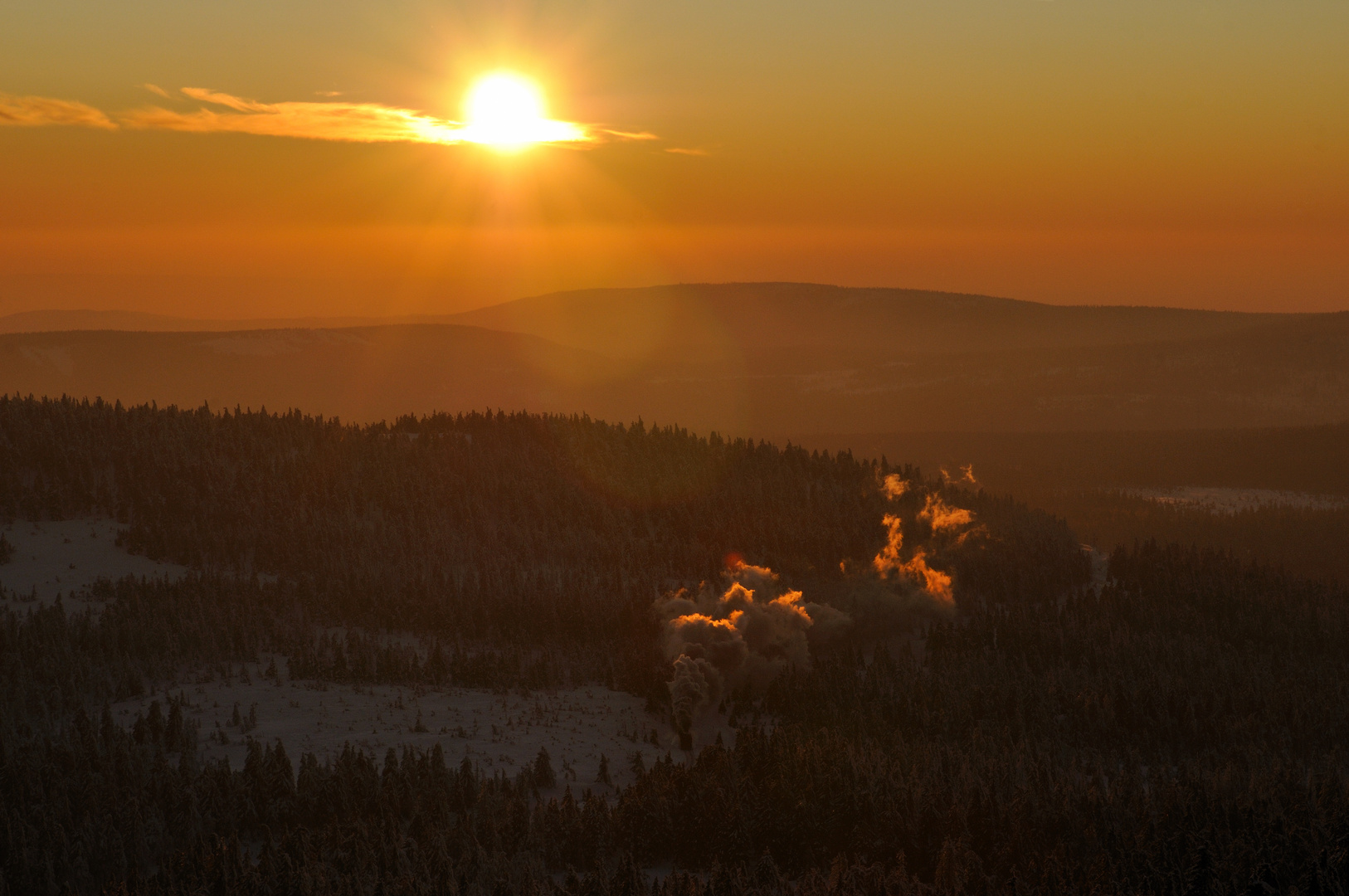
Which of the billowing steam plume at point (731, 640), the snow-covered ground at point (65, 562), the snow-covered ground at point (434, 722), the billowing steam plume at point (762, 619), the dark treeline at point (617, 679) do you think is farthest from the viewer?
the snow-covered ground at point (65, 562)

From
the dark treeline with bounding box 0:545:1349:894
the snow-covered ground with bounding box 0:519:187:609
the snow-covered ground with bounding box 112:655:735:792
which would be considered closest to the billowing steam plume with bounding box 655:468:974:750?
the snow-covered ground with bounding box 112:655:735:792

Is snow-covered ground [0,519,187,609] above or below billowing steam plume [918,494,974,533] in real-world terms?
below

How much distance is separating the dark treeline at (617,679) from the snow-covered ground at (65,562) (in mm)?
2208

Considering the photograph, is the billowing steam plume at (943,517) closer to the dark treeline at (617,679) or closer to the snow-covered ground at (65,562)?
the dark treeline at (617,679)

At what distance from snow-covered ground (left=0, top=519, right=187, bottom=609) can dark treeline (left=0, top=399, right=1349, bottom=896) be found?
221 cm

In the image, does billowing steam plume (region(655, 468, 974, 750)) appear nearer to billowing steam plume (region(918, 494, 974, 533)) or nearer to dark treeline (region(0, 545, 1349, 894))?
billowing steam plume (region(918, 494, 974, 533))

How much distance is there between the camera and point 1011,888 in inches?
2191

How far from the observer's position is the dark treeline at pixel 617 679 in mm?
57344

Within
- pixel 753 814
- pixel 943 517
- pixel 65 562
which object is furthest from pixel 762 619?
pixel 65 562

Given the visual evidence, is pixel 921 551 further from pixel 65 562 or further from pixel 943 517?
pixel 65 562

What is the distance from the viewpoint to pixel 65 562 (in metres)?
97.6

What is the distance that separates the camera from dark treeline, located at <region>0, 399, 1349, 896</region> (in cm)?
5734

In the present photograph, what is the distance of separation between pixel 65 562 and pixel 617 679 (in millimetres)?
45813

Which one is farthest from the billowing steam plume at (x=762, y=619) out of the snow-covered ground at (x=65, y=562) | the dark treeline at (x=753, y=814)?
the snow-covered ground at (x=65, y=562)
